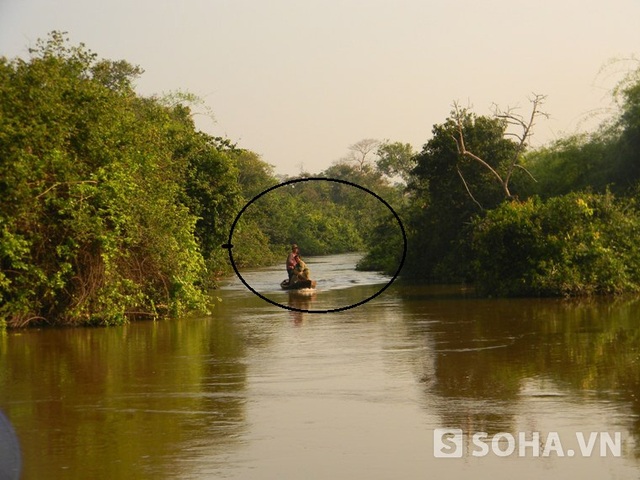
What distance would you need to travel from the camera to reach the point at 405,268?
33.4m

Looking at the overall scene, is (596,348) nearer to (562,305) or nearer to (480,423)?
(480,423)

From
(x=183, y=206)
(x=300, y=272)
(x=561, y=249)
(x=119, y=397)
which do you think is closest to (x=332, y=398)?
(x=119, y=397)

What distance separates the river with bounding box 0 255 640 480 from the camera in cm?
828

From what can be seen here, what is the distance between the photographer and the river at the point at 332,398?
326 inches

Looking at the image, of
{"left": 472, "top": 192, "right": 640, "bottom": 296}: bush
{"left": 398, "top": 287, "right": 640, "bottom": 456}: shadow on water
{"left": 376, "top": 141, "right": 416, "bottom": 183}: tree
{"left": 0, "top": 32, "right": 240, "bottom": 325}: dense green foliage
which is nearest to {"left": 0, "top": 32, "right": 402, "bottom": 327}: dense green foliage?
{"left": 0, "top": 32, "right": 240, "bottom": 325}: dense green foliage

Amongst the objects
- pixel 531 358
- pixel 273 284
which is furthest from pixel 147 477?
pixel 273 284

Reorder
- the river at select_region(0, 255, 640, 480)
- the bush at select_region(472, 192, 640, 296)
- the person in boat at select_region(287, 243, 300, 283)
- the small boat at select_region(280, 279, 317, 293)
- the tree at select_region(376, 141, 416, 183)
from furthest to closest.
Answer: the tree at select_region(376, 141, 416, 183)
the person in boat at select_region(287, 243, 300, 283)
the small boat at select_region(280, 279, 317, 293)
the bush at select_region(472, 192, 640, 296)
the river at select_region(0, 255, 640, 480)

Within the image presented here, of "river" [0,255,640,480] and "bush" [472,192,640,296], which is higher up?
"bush" [472,192,640,296]

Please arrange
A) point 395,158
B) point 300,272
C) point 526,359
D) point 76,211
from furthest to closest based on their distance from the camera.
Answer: point 395,158, point 300,272, point 76,211, point 526,359

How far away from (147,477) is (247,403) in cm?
306

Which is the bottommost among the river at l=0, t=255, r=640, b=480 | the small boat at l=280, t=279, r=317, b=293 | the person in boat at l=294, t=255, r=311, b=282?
the river at l=0, t=255, r=640, b=480

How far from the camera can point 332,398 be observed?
1111cm

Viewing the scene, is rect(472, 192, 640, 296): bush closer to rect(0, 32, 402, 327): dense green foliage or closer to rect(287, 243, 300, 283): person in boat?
rect(287, 243, 300, 283): person in boat

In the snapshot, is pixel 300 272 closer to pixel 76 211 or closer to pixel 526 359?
pixel 76 211
